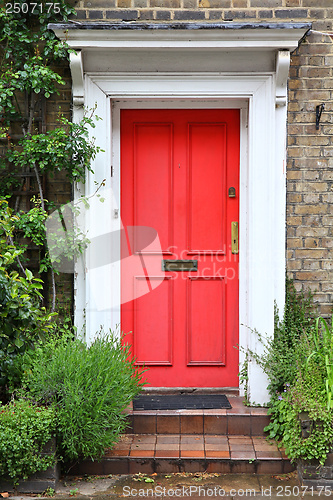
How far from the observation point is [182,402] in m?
4.55

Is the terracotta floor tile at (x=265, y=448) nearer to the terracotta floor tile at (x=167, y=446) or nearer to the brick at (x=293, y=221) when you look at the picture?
the terracotta floor tile at (x=167, y=446)

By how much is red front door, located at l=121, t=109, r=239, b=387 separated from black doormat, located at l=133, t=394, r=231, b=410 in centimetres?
19

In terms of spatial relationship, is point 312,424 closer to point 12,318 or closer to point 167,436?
point 167,436

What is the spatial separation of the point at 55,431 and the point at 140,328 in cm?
140

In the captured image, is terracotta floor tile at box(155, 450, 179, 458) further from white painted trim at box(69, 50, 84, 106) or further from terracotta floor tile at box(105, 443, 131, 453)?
white painted trim at box(69, 50, 84, 106)

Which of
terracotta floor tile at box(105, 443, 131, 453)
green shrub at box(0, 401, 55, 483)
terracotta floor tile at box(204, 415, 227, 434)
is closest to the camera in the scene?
green shrub at box(0, 401, 55, 483)

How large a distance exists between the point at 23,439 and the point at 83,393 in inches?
17.8

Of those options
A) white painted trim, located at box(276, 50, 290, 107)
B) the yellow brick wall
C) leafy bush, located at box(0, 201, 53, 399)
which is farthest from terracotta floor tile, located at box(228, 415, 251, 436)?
white painted trim, located at box(276, 50, 290, 107)

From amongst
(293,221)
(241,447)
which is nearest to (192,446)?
(241,447)

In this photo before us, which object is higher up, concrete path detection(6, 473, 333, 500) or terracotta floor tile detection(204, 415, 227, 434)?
terracotta floor tile detection(204, 415, 227, 434)

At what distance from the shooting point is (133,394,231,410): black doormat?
4.44 meters

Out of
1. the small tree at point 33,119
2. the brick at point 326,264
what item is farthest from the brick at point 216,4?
the brick at point 326,264

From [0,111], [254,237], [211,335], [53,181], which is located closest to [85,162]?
[53,181]

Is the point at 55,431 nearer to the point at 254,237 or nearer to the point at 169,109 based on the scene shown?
the point at 254,237
